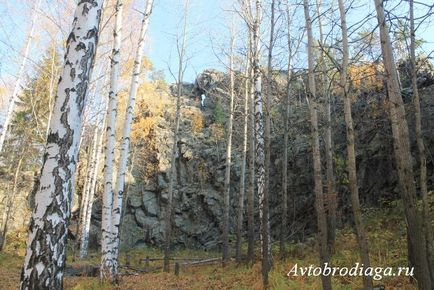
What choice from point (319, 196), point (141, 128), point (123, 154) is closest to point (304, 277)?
point (319, 196)

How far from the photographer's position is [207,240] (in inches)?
968

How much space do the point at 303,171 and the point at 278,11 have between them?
12973mm

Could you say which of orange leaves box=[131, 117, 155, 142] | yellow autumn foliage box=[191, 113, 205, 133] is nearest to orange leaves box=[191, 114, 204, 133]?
yellow autumn foliage box=[191, 113, 205, 133]

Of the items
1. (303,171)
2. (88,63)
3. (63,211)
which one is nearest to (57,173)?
(63,211)

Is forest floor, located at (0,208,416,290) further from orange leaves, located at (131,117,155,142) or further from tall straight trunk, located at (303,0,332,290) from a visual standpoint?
orange leaves, located at (131,117,155,142)

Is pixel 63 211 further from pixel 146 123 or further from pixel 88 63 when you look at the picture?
pixel 146 123

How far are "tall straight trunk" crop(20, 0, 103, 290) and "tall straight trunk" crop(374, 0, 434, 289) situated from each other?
4.80 m

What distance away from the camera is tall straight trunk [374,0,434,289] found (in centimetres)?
549

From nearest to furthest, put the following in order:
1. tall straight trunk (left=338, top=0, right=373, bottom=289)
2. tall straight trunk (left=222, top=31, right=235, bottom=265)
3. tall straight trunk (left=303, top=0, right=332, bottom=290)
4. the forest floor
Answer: tall straight trunk (left=338, top=0, right=373, bottom=289), tall straight trunk (left=303, top=0, right=332, bottom=290), the forest floor, tall straight trunk (left=222, top=31, right=235, bottom=265)

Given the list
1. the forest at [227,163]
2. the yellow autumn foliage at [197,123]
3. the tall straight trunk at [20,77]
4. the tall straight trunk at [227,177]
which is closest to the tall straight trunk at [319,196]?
the forest at [227,163]

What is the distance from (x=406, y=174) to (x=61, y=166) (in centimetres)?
526

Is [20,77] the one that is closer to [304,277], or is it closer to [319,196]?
[304,277]

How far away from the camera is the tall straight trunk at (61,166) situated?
12.5 ft

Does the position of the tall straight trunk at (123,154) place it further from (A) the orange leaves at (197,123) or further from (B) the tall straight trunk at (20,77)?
(A) the orange leaves at (197,123)
